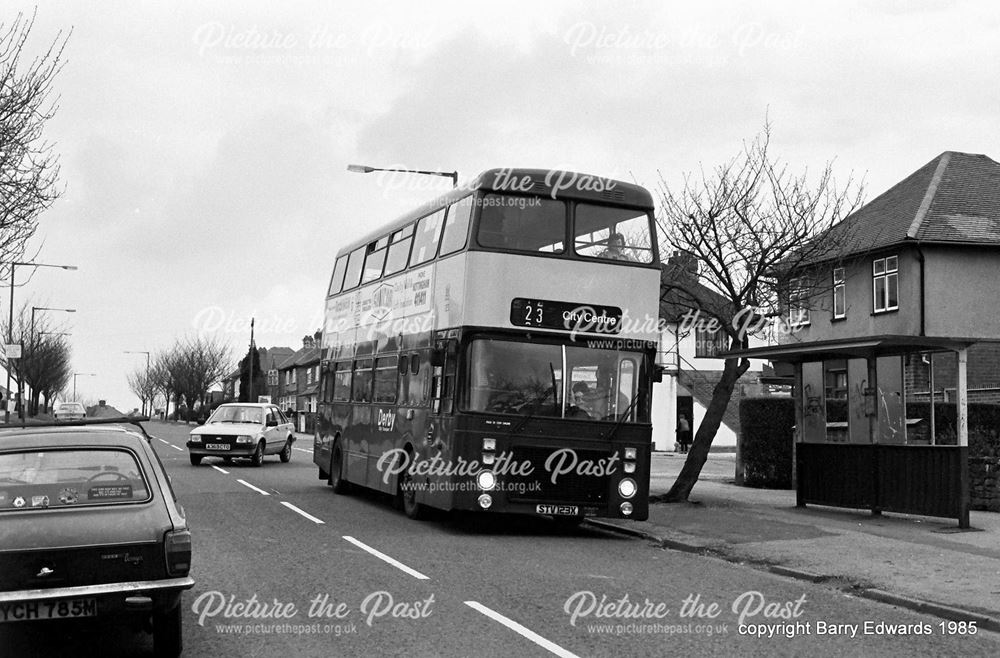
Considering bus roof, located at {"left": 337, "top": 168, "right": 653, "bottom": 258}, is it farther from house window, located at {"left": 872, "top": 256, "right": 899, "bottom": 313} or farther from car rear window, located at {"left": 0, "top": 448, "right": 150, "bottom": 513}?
house window, located at {"left": 872, "top": 256, "right": 899, "bottom": 313}

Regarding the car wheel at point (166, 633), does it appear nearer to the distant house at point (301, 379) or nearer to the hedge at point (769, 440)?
the hedge at point (769, 440)

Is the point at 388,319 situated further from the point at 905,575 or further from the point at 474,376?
the point at 905,575

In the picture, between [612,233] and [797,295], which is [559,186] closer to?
[612,233]

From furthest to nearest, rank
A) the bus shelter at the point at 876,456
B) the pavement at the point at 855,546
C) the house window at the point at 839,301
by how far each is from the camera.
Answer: the house window at the point at 839,301 → the bus shelter at the point at 876,456 → the pavement at the point at 855,546

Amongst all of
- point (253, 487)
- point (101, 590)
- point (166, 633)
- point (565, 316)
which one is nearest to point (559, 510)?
point (565, 316)

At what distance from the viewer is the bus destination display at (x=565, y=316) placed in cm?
1384

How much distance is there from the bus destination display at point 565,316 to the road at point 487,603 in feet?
9.04

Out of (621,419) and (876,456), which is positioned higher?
(621,419)

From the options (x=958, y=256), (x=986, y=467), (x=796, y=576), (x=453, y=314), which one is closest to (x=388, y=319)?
(x=453, y=314)

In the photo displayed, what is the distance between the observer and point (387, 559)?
448 inches

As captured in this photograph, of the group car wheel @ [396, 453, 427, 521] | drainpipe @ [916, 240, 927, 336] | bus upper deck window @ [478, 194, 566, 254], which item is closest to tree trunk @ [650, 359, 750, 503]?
car wheel @ [396, 453, 427, 521]

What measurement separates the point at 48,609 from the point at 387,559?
5.50 metres

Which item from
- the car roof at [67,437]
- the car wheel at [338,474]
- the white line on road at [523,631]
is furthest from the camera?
the car wheel at [338,474]

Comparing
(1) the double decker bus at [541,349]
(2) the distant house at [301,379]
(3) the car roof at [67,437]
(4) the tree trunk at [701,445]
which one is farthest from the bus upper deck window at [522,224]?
(2) the distant house at [301,379]
